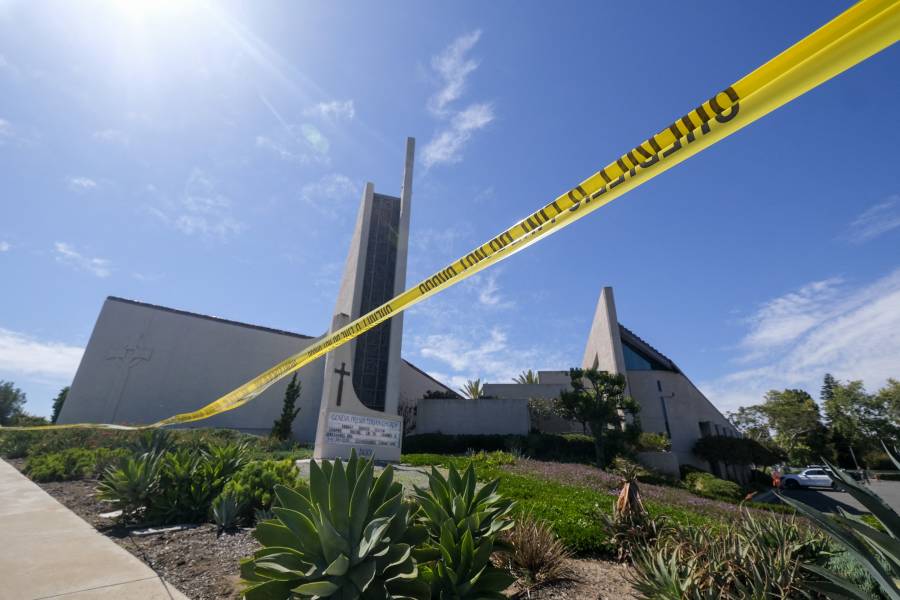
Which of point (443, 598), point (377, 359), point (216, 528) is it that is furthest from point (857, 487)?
point (377, 359)

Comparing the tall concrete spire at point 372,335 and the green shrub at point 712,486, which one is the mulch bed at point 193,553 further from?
the green shrub at point 712,486

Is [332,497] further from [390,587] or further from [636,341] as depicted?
[636,341]

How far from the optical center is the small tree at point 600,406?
1736 cm

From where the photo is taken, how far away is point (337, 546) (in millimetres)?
2291

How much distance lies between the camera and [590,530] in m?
4.98

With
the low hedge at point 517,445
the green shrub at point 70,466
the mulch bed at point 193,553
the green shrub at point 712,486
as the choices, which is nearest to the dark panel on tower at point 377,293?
the low hedge at point 517,445

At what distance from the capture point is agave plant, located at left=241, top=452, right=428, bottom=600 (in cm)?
218

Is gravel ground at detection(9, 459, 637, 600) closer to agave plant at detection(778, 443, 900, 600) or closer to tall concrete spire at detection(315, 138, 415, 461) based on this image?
agave plant at detection(778, 443, 900, 600)

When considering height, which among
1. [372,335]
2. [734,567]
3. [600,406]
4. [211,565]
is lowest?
[211,565]

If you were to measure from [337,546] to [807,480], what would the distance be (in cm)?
3491

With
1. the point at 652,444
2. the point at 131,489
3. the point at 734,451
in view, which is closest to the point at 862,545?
the point at 131,489

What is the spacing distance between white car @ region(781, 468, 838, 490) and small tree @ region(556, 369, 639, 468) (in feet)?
56.9

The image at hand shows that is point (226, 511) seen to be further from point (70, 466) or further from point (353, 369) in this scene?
point (353, 369)

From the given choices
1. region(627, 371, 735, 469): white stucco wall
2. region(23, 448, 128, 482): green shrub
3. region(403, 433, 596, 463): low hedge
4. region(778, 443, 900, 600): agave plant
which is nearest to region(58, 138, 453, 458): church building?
region(403, 433, 596, 463): low hedge
